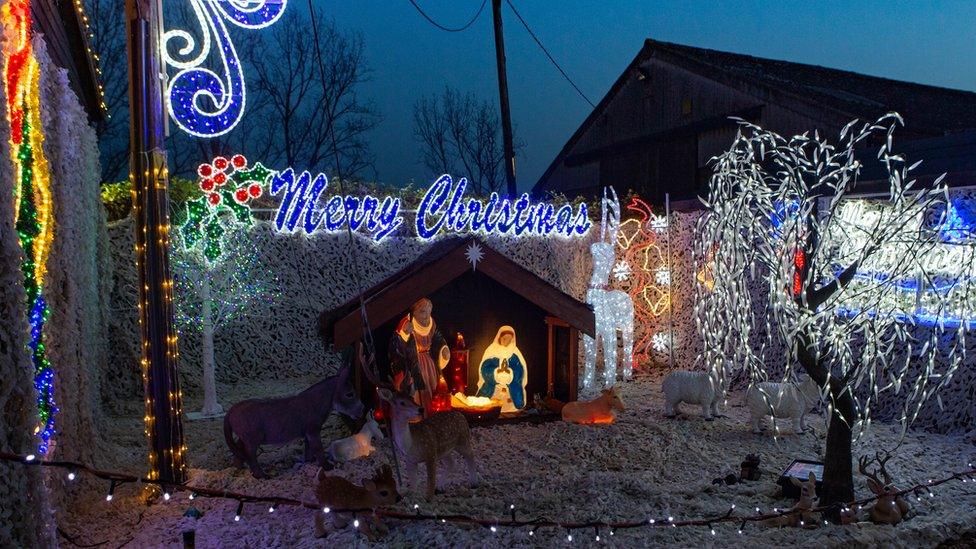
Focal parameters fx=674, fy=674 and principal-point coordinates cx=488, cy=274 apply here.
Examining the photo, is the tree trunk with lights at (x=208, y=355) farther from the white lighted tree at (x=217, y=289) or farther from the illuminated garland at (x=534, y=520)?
the illuminated garland at (x=534, y=520)

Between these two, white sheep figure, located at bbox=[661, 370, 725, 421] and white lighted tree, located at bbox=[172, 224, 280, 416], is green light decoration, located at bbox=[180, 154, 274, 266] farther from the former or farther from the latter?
white sheep figure, located at bbox=[661, 370, 725, 421]

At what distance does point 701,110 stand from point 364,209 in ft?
37.0

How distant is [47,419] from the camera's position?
4.57 meters

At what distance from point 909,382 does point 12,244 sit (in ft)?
29.3

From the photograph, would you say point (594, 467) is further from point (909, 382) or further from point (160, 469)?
point (909, 382)

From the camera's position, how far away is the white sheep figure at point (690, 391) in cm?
845

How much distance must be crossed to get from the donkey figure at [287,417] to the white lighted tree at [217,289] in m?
3.29

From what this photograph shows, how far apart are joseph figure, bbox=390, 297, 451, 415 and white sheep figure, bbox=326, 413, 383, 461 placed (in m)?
0.54

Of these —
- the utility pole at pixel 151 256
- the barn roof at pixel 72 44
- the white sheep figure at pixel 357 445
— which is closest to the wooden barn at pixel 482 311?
the white sheep figure at pixel 357 445

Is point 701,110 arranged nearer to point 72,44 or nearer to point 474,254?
point 474,254

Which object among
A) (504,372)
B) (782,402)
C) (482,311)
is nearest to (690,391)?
(782,402)

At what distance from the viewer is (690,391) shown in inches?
335

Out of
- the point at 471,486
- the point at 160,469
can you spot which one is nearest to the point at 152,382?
the point at 160,469

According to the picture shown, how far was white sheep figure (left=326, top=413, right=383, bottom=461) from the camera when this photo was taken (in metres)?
6.41
